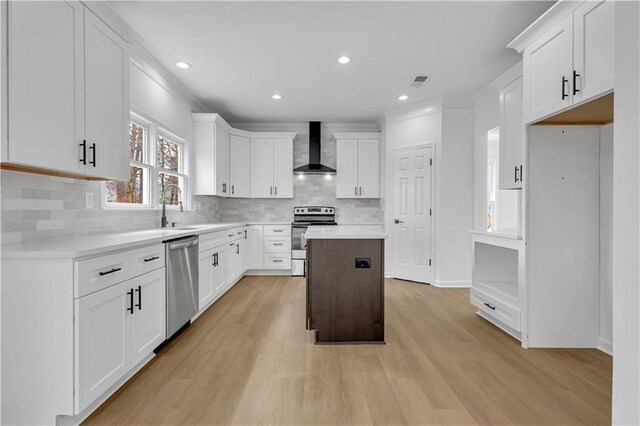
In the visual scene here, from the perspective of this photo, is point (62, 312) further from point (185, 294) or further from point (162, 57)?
point (162, 57)

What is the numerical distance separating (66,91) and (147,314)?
151 cm

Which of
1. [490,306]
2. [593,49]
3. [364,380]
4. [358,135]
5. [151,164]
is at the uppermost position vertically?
[358,135]

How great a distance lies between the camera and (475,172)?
4426 millimetres

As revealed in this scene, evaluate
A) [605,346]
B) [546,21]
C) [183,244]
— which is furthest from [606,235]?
[183,244]

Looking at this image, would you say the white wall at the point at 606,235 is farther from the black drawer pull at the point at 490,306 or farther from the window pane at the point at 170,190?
the window pane at the point at 170,190

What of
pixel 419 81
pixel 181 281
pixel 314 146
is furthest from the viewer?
pixel 314 146

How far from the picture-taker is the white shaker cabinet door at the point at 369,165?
5.49 meters

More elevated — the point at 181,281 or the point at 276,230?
the point at 276,230

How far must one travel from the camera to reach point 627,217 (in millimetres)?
843

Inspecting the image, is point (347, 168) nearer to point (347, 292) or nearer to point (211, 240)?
point (211, 240)

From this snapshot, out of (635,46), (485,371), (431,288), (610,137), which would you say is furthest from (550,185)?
(431,288)

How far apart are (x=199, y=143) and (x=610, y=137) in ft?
14.9

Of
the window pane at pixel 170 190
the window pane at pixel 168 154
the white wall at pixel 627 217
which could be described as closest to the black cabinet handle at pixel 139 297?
the window pane at pixel 170 190

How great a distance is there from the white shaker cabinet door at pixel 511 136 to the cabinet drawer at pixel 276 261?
336 cm
